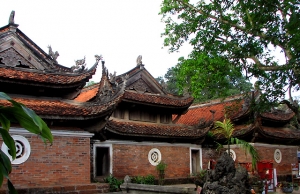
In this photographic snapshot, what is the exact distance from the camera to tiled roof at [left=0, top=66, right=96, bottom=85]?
10125mm

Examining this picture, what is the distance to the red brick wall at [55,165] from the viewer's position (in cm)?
912

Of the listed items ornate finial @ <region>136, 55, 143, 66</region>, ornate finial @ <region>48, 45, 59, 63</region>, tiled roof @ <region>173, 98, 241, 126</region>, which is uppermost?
ornate finial @ <region>136, 55, 143, 66</region>

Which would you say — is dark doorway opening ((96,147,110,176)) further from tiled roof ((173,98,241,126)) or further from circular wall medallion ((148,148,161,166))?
tiled roof ((173,98,241,126))

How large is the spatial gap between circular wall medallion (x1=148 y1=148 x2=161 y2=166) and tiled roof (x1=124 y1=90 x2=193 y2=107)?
2474 millimetres

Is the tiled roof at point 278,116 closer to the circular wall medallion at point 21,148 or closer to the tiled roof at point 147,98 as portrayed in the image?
the tiled roof at point 147,98

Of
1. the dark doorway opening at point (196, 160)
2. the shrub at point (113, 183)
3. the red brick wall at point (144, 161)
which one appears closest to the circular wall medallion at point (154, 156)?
the red brick wall at point (144, 161)

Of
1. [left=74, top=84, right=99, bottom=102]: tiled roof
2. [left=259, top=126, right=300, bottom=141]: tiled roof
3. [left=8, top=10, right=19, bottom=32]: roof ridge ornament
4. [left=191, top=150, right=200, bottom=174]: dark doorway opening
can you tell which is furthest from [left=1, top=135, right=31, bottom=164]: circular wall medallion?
[left=259, top=126, right=300, bottom=141]: tiled roof

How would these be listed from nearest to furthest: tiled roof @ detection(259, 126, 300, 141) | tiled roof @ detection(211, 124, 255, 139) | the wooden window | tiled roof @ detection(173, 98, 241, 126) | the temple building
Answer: the temple building, the wooden window, tiled roof @ detection(211, 124, 255, 139), tiled roof @ detection(259, 126, 300, 141), tiled roof @ detection(173, 98, 241, 126)

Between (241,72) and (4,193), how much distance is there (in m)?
8.40

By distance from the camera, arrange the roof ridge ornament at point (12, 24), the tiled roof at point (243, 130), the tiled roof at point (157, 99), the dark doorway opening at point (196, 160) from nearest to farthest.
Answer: the roof ridge ornament at point (12, 24) < the tiled roof at point (157, 99) < the tiled roof at point (243, 130) < the dark doorway opening at point (196, 160)

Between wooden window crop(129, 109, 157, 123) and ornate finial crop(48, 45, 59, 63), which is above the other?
ornate finial crop(48, 45, 59, 63)

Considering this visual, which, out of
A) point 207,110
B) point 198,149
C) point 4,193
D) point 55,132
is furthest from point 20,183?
point 207,110

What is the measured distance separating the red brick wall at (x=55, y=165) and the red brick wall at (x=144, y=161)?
16.3 ft

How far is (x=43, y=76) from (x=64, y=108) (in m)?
1.52
